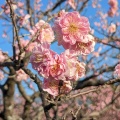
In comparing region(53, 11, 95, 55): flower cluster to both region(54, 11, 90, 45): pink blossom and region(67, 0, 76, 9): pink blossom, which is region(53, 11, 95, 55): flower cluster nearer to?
region(54, 11, 90, 45): pink blossom

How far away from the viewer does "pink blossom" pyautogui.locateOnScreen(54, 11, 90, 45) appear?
5.28ft

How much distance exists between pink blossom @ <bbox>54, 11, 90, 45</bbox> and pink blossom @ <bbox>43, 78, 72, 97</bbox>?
0.24 meters

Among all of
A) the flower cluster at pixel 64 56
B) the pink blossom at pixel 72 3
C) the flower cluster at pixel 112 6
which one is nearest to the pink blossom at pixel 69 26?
the flower cluster at pixel 64 56

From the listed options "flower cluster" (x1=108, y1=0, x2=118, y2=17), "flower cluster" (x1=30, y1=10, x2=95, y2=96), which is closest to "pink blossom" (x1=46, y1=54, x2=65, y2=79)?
"flower cluster" (x1=30, y1=10, x2=95, y2=96)

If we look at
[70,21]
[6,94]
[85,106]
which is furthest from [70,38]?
[85,106]

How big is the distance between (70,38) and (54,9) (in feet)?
14.2

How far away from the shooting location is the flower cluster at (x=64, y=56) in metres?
1.48

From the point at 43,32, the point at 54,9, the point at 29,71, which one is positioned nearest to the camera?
the point at 29,71

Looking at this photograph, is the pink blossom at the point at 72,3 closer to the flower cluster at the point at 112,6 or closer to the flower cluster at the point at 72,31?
the flower cluster at the point at 112,6

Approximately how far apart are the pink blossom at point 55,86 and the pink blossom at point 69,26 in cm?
24

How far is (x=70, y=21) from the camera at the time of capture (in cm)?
163

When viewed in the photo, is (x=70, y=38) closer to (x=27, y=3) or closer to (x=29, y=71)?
(x=29, y=71)

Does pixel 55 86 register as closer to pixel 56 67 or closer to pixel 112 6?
pixel 56 67

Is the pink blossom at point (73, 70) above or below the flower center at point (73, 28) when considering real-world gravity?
below
